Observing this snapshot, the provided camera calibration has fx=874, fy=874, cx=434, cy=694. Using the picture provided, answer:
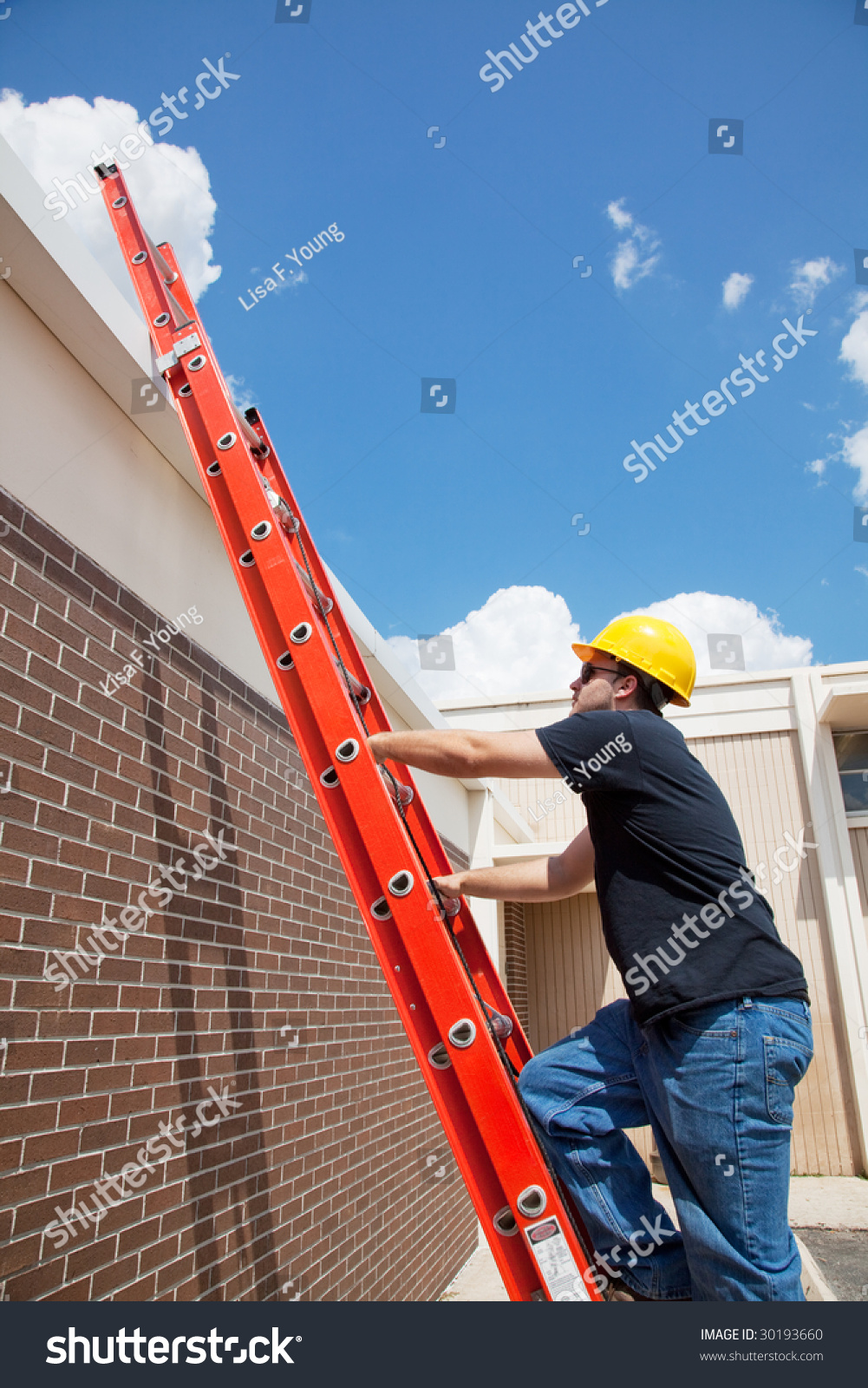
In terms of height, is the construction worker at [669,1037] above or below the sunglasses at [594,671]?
below

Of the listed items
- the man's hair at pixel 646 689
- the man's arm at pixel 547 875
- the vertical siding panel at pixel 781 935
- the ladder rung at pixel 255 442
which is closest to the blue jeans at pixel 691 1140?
the man's arm at pixel 547 875

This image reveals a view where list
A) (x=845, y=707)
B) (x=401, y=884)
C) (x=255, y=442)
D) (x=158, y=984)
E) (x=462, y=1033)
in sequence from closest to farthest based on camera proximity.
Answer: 1. (x=462, y=1033)
2. (x=401, y=884)
3. (x=158, y=984)
4. (x=255, y=442)
5. (x=845, y=707)

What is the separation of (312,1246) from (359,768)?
10.2 ft

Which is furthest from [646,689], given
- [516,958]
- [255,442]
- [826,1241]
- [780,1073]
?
[516,958]

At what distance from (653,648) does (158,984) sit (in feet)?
6.72

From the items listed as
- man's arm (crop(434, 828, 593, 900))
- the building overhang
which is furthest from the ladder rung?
the building overhang

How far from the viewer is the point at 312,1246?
419cm

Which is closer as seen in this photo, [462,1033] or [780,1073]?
[780,1073]

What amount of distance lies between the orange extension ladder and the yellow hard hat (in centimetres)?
78

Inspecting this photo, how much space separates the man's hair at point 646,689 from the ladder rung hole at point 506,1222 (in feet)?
4.39

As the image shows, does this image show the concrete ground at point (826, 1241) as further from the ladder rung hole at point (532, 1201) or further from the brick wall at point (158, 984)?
the ladder rung hole at point (532, 1201)

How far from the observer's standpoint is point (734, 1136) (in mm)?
1876

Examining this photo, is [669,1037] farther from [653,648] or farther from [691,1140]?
[653,648]

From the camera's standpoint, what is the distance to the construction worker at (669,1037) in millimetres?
1874
